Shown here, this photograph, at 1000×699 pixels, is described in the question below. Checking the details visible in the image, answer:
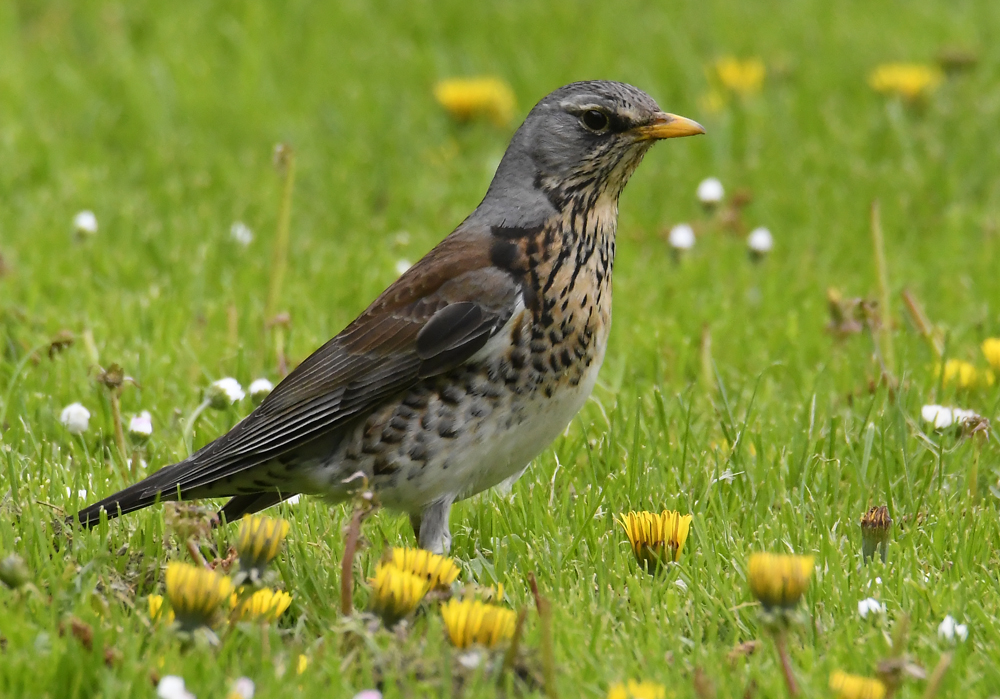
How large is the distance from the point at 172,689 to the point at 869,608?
1641 mm

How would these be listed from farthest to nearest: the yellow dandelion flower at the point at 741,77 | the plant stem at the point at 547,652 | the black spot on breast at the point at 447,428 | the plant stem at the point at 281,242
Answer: the yellow dandelion flower at the point at 741,77 → the plant stem at the point at 281,242 → the black spot on breast at the point at 447,428 → the plant stem at the point at 547,652

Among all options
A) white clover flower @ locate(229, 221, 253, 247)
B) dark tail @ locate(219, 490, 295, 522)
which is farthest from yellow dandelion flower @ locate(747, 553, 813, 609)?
white clover flower @ locate(229, 221, 253, 247)

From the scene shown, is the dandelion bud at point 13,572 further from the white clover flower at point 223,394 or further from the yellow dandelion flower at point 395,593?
the white clover flower at point 223,394

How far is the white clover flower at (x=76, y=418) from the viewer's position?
456 centimetres

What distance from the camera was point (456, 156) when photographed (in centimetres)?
776

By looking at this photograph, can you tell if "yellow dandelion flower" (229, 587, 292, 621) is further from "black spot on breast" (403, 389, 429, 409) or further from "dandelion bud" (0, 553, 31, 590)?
"black spot on breast" (403, 389, 429, 409)

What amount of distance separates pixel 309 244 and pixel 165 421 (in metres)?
1.89

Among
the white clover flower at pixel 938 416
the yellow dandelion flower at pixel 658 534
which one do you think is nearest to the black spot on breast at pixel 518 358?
the yellow dandelion flower at pixel 658 534

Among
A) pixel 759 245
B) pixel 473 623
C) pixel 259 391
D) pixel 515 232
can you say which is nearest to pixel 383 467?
pixel 515 232

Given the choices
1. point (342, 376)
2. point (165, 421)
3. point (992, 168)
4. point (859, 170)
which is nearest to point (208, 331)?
point (165, 421)

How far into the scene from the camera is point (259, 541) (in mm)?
3094

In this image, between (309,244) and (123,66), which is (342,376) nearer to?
(309,244)

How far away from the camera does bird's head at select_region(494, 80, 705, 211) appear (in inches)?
166

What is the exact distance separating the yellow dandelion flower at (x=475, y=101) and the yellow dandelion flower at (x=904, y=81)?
2114mm
